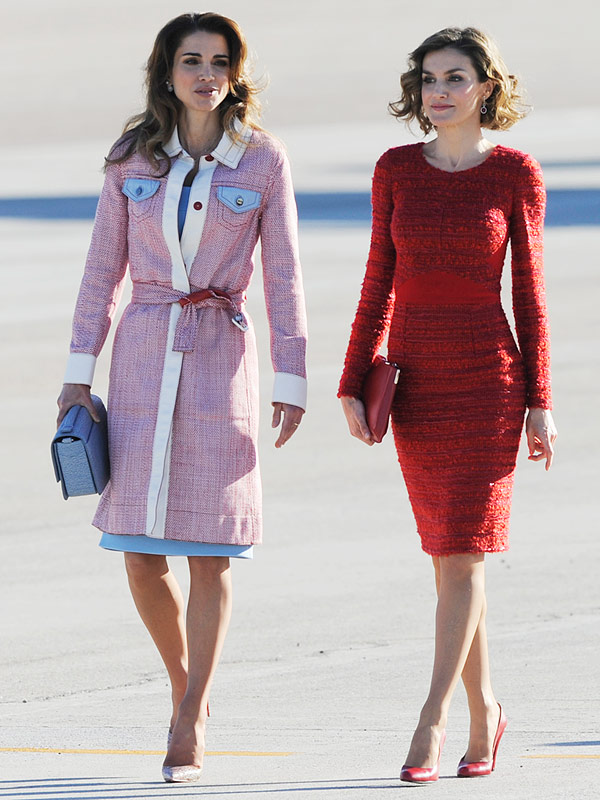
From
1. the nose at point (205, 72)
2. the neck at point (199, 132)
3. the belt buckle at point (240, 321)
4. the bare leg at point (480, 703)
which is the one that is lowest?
the bare leg at point (480, 703)

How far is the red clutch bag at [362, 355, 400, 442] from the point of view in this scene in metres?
4.89

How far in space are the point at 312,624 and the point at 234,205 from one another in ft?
7.60

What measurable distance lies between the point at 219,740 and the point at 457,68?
6.83 ft

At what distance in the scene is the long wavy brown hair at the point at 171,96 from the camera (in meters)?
5.08

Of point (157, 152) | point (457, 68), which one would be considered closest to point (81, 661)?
point (157, 152)

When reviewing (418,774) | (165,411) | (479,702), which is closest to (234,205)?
(165,411)

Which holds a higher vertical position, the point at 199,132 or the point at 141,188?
the point at 199,132

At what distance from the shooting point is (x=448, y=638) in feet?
15.8

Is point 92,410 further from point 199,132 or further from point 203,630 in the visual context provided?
point 199,132

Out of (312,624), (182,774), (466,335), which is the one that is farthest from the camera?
(312,624)

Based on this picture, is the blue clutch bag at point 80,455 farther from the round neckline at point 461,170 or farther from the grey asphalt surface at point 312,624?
the round neckline at point 461,170

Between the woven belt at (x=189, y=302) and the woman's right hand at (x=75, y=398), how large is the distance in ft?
0.97

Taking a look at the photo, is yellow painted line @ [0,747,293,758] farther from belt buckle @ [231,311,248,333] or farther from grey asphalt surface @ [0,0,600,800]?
belt buckle @ [231,311,248,333]

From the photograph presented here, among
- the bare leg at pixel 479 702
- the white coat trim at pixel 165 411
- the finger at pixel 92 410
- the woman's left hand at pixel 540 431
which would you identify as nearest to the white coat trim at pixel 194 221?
the white coat trim at pixel 165 411
